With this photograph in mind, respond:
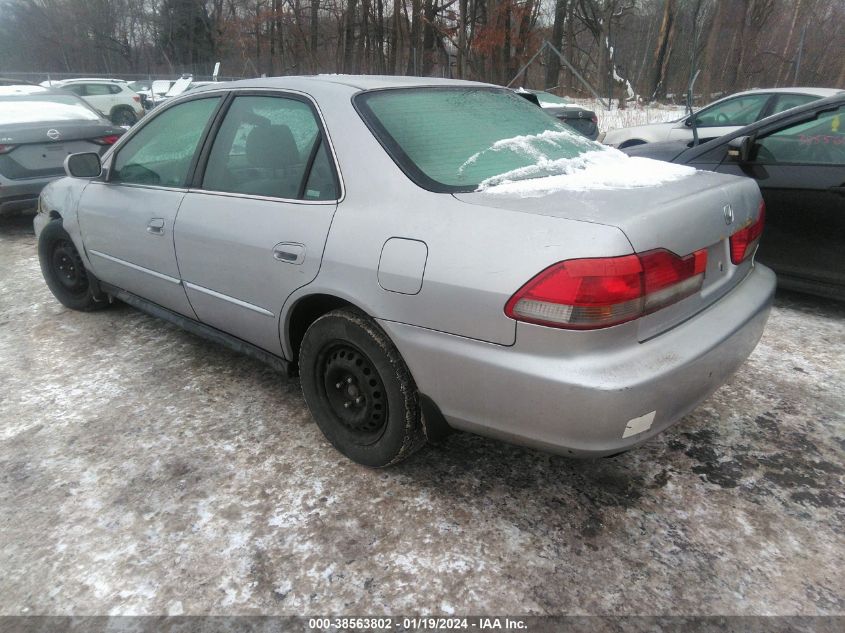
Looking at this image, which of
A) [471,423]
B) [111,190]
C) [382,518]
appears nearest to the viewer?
[471,423]

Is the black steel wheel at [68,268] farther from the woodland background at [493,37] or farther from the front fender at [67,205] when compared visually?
the woodland background at [493,37]

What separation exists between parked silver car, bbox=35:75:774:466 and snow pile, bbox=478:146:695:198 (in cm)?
1

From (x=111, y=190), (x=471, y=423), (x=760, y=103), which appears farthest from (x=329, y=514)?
(x=760, y=103)

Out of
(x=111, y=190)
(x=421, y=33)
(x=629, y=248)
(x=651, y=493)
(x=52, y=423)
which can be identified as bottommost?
(x=52, y=423)

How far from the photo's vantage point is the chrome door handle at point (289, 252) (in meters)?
2.36

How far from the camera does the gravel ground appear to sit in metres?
1.87

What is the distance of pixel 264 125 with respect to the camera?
2771 millimetres

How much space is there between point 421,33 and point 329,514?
26245 mm

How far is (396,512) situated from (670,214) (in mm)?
1433

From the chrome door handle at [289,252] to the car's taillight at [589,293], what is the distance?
Result: 3.15ft

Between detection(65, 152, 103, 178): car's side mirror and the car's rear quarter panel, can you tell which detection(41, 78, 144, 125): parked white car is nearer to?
detection(65, 152, 103, 178): car's side mirror

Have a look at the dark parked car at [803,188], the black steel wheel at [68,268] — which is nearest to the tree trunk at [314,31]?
the black steel wheel at [68,268]

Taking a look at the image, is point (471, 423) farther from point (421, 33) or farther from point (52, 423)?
point (421, 33)

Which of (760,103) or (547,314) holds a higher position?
(760,103)
